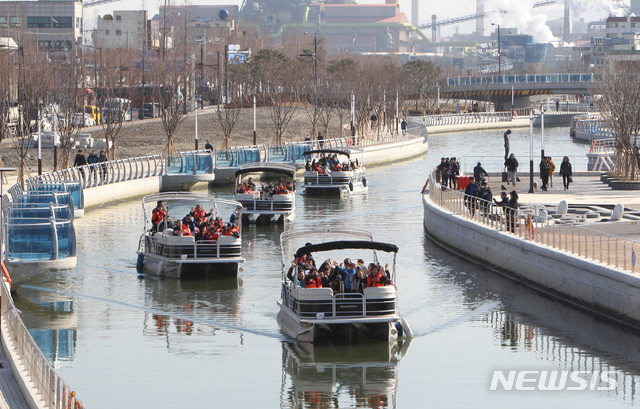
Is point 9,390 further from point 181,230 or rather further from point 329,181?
point 329,181

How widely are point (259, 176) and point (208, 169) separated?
5.11m

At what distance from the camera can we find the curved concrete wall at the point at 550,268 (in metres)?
35.0

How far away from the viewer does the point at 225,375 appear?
3125 cm

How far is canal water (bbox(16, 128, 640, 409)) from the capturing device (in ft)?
97.6

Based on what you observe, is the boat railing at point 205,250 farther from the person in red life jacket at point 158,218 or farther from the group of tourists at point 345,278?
the group of tourists at point 345,278

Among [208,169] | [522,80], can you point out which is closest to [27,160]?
[208,169]

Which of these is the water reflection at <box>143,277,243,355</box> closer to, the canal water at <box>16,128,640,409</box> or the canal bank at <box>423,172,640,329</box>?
the canal water at <box>16,128,640,409</box>

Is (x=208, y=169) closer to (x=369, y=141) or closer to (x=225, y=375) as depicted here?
(x=369, y=141)

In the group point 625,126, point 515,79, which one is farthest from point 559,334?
point 515,79

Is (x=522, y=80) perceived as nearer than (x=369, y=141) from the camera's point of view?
No

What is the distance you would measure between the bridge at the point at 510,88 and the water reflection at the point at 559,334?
130545 mm

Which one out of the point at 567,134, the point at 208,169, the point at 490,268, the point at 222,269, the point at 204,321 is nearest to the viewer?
the point at 204,321

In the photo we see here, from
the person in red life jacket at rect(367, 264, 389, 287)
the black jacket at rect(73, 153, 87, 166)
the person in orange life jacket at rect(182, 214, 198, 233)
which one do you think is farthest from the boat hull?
the black jacket at rect(73, 153, 87, 166)

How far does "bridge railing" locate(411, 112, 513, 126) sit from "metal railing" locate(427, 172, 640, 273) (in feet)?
283
